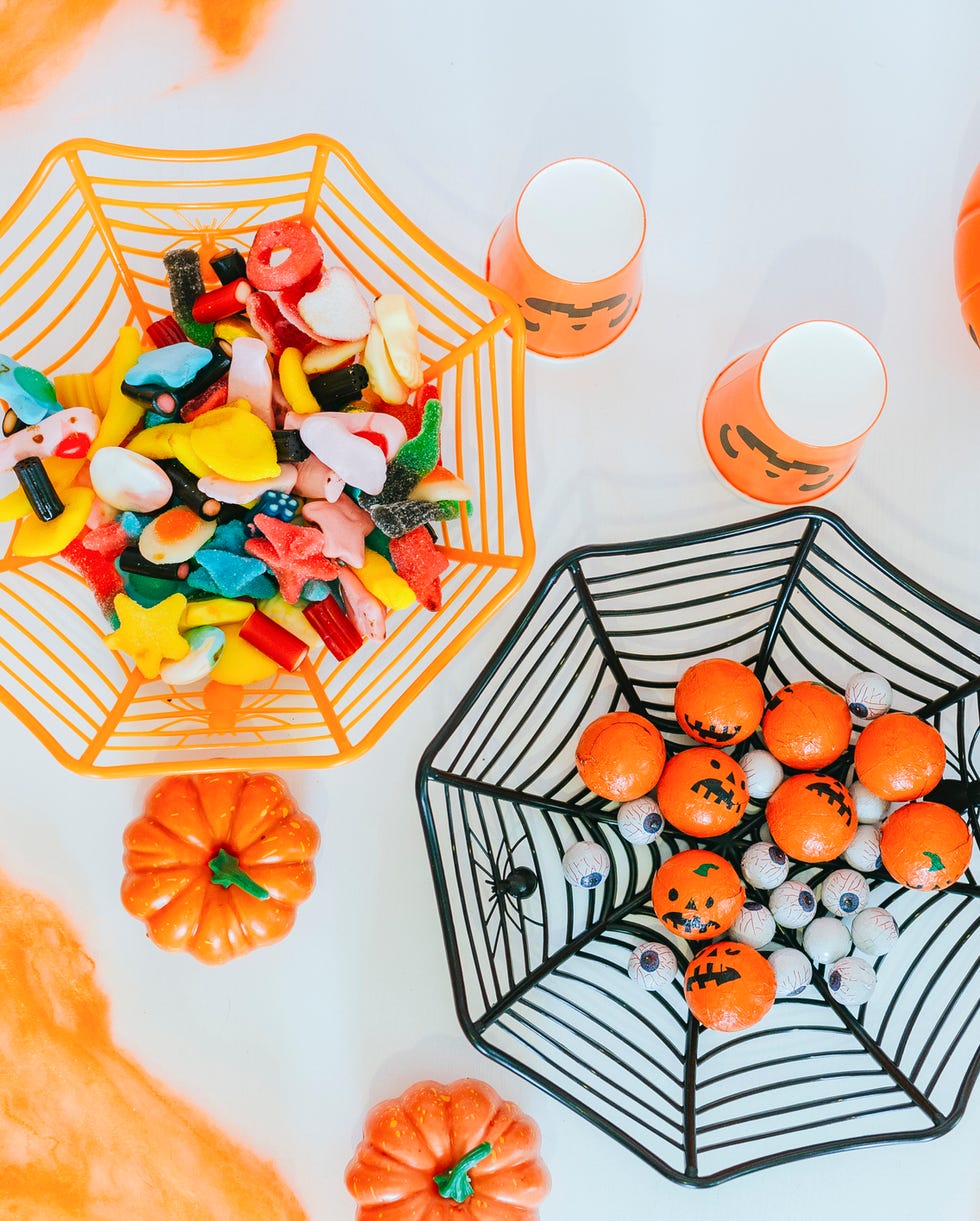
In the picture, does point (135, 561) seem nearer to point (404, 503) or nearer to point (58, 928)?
point (404, 503)

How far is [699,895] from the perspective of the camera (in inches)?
29.6

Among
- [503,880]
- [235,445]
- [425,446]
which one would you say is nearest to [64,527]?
[235,445]

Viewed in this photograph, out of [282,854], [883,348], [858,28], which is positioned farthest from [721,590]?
[858,28]

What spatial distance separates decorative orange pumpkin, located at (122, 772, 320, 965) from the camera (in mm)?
836

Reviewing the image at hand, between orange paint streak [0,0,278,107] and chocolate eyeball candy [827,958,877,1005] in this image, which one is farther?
orange paint streak [0,0,278,107]

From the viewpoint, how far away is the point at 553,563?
2.91 ft

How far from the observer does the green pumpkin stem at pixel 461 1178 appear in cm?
78

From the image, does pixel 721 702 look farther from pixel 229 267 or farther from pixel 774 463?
pixel 229 267

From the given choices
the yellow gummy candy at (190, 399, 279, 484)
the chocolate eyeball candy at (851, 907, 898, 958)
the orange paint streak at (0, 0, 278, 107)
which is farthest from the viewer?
the orange paint streak at (0, 0, 278, 107)

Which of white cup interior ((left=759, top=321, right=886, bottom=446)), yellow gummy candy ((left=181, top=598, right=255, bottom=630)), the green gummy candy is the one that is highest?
white cup interior ((left=759, top=321, right=886, bottom=446))

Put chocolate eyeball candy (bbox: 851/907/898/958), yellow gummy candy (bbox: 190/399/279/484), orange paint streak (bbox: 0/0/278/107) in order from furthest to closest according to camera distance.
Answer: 1. orange paint streak (bbox: 0/0/278/107)
2. chocolate eyeball candy (bbox: 851/907/898/958)
3. yellow gummy candy (bbox: 190/399/279/484)

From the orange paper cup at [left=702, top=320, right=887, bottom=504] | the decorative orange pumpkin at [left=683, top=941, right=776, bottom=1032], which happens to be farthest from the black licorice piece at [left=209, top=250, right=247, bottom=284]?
the decorative orange pumpkin at [left=683, top=941, right=776, bottom=1032]

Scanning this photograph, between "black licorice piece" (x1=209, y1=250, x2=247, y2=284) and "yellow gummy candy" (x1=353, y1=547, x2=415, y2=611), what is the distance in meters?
0.22

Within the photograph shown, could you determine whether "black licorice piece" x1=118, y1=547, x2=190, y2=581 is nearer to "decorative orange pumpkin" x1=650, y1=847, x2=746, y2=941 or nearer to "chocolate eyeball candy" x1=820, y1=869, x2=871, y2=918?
"decorative orange pumpkin" x1=650, y1=847, x2=746, y2=941
